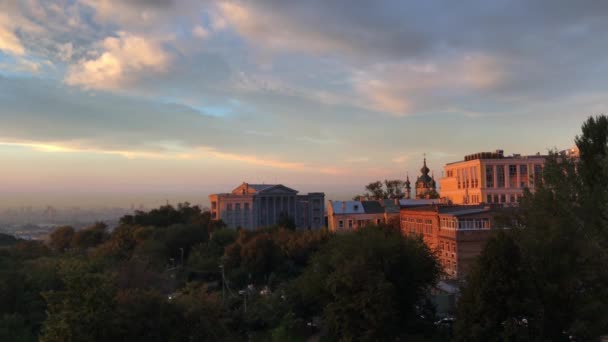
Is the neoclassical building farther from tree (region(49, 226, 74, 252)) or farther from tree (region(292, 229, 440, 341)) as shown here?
tree (region(292, 229, 440, 341))

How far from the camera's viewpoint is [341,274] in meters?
31.2

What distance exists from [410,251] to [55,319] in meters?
22.9

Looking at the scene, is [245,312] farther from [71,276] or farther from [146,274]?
[71,276]

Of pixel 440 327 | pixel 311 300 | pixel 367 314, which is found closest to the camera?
pixel 367 314

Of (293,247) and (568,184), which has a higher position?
(568,184)

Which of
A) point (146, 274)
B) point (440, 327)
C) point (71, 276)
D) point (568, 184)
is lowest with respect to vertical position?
point (440, 327)

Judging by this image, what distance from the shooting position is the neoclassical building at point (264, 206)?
104 meters

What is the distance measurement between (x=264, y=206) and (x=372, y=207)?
38169 mm

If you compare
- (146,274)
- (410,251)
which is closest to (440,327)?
(410,251)

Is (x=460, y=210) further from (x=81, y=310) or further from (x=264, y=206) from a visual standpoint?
(x=264, y=206)

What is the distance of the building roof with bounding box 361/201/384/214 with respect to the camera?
241 feet

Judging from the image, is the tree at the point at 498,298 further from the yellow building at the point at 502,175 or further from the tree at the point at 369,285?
the yellow building at the point at 502,175

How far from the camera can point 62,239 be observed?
289 feet

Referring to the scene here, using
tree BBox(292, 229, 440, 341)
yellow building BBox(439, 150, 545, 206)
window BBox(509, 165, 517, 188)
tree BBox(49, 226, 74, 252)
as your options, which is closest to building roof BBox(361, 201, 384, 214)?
yellow building BBox(439, 150, 545, 206)
